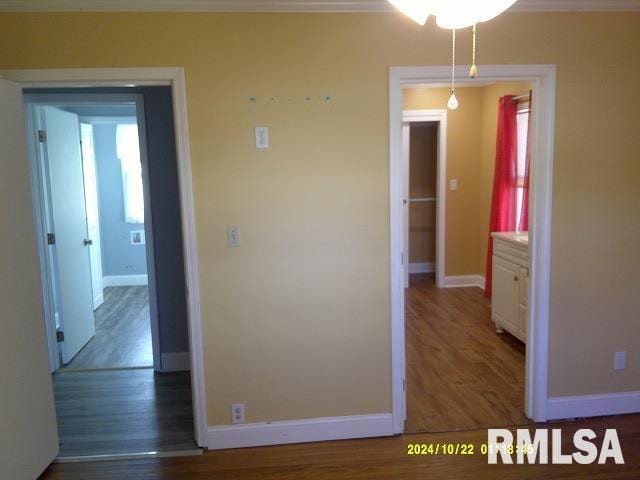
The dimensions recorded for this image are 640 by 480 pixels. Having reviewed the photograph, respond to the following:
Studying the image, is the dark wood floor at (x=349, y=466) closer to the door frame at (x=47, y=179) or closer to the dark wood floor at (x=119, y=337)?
the door frame at (x=47, y=179)

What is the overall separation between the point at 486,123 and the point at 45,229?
4.76 metres

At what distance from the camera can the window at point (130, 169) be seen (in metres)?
6.57

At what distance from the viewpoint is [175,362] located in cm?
401

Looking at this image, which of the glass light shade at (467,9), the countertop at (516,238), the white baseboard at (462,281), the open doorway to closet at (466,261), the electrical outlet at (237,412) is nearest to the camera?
the glass light shade at (467,9)

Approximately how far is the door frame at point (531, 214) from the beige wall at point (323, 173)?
0.17 ft

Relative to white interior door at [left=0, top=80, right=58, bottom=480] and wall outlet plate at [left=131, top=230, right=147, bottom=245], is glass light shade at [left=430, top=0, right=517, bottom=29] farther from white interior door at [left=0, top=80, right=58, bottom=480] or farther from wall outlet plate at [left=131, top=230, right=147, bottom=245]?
wall outlet plate at [left=131, top=230, right=147, bottom=245]

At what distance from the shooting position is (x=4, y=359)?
7.55 ft

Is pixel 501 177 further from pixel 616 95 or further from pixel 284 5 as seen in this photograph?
pixel 284 5

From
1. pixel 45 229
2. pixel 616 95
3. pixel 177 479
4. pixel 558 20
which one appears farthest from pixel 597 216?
pixel 45 229

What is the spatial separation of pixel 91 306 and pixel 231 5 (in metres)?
3.30

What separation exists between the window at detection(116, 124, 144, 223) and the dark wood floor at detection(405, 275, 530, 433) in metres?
3.85

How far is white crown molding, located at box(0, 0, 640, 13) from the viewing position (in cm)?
244
